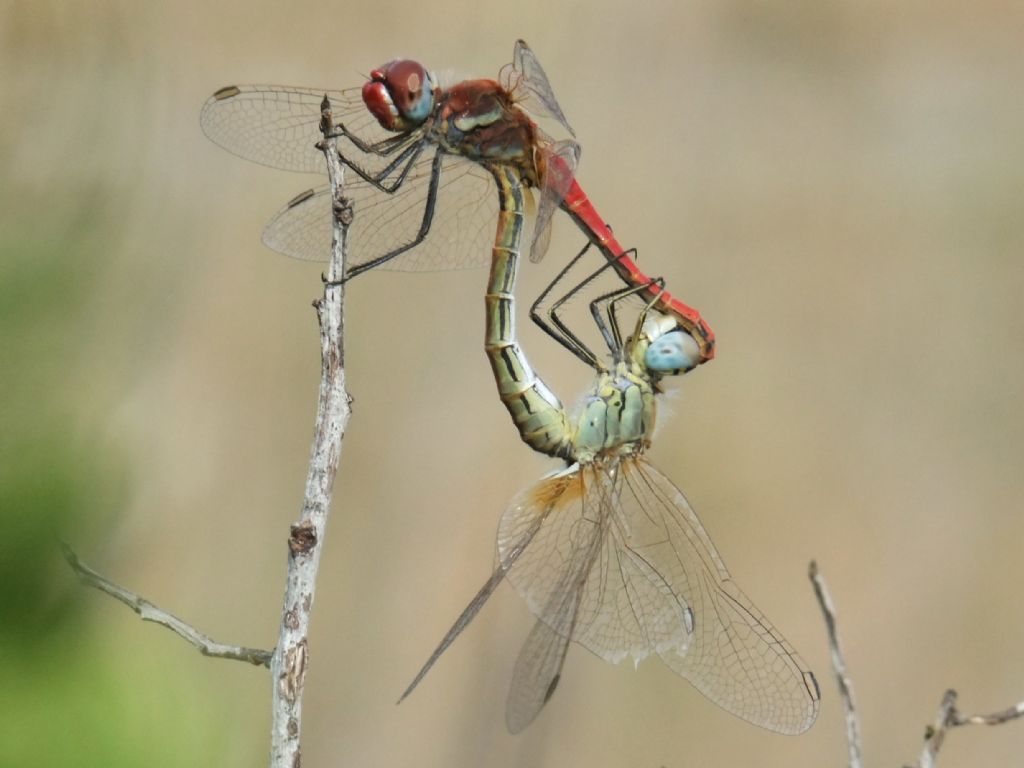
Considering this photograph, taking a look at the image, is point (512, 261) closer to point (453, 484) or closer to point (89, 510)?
point (89, 510)

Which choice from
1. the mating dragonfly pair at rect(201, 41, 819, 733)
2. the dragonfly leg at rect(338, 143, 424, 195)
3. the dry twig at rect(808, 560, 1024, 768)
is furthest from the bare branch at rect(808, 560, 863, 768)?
the dragonfly leg at rect(338, 143, 424, 195)

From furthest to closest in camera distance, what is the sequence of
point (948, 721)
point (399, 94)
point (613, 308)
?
point (613, 308) < point (399, 94) < point (948, 721)

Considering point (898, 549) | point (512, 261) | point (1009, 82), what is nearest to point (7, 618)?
point (512, 261)

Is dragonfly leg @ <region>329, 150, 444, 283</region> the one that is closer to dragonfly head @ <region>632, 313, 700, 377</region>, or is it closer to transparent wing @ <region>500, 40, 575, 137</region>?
transparent wing @ <region>500, 40, 575, 137</region>

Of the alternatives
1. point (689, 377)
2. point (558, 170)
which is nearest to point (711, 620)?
point (558, 170)

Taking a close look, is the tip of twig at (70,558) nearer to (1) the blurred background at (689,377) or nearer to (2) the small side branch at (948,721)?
(2) the small side branch at (948,721)

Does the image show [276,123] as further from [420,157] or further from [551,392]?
[551,392]
